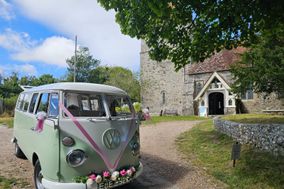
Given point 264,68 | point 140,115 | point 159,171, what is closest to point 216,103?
point 264,68

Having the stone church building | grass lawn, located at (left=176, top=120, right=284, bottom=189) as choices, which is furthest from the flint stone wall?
the stone church building

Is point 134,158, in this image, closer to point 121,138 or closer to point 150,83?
point 121,138

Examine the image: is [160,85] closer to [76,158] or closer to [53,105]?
[53,105]

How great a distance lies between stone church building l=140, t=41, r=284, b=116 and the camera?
2777cm

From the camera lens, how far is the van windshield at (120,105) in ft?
19.5

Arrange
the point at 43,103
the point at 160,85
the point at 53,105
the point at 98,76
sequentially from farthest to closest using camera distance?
the point at 98,76
the point at 160,85
the point at 43,103
the point at 53,105

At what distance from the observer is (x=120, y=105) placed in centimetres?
642

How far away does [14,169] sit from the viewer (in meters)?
7.66

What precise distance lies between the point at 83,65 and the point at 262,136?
53.1 m

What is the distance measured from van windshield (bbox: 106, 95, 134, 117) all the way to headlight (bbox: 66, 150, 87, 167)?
1.28 metres

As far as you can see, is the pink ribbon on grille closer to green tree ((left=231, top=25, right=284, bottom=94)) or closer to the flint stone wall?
the flint stone wall

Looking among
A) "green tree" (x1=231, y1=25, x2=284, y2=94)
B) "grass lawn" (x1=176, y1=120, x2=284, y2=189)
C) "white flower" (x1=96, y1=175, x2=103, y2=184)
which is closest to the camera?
"white flower" (x1=96, y1=175, x2=103, y2=184)

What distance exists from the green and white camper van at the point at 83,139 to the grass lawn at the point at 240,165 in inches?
108

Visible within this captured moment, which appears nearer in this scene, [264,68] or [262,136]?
[262,136]
